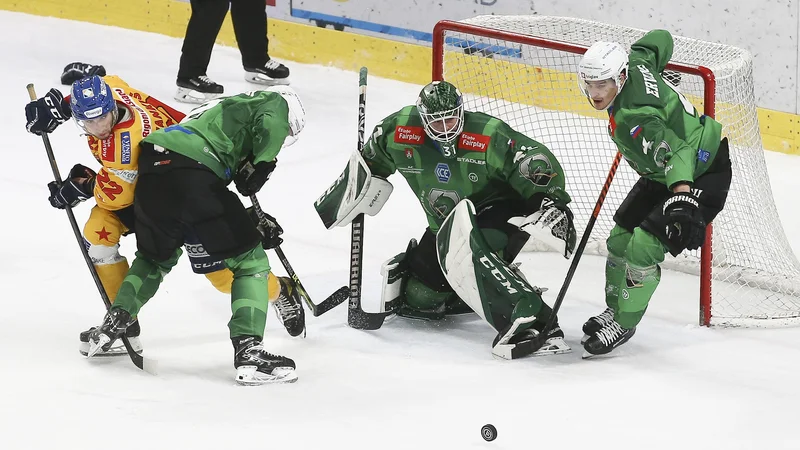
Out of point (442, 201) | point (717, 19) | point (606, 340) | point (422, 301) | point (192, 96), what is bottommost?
point (192, 96)

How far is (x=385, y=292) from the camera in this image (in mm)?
4406

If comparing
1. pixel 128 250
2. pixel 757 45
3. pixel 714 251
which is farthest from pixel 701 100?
pixel 128 250

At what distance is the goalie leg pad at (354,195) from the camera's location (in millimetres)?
4363

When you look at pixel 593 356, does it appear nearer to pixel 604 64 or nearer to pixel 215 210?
pixel 604 64

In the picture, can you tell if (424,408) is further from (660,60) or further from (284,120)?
(660,60)

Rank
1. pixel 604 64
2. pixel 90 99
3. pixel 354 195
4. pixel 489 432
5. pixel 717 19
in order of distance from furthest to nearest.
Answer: pixel 717 19 < pixel 354 195 < pixel 604 64 < pixel 90 99 < pixel 489 432

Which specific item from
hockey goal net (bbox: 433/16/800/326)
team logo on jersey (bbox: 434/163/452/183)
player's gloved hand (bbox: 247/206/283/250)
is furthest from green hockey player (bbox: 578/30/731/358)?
player's gloved hand (bbox: 247/206/283/250)

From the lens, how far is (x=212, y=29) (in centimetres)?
684

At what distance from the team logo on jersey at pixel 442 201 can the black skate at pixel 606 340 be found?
64 cm

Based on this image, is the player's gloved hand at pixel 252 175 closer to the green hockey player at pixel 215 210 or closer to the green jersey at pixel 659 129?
the green hockey player at pixel 215 210

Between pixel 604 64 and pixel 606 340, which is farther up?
pixel 604 64

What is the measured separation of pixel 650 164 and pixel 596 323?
21.5 inches

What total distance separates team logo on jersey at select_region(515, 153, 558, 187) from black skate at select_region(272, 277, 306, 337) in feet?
2.85

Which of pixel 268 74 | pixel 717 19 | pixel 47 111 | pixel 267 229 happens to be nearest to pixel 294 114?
pixel 267 229
